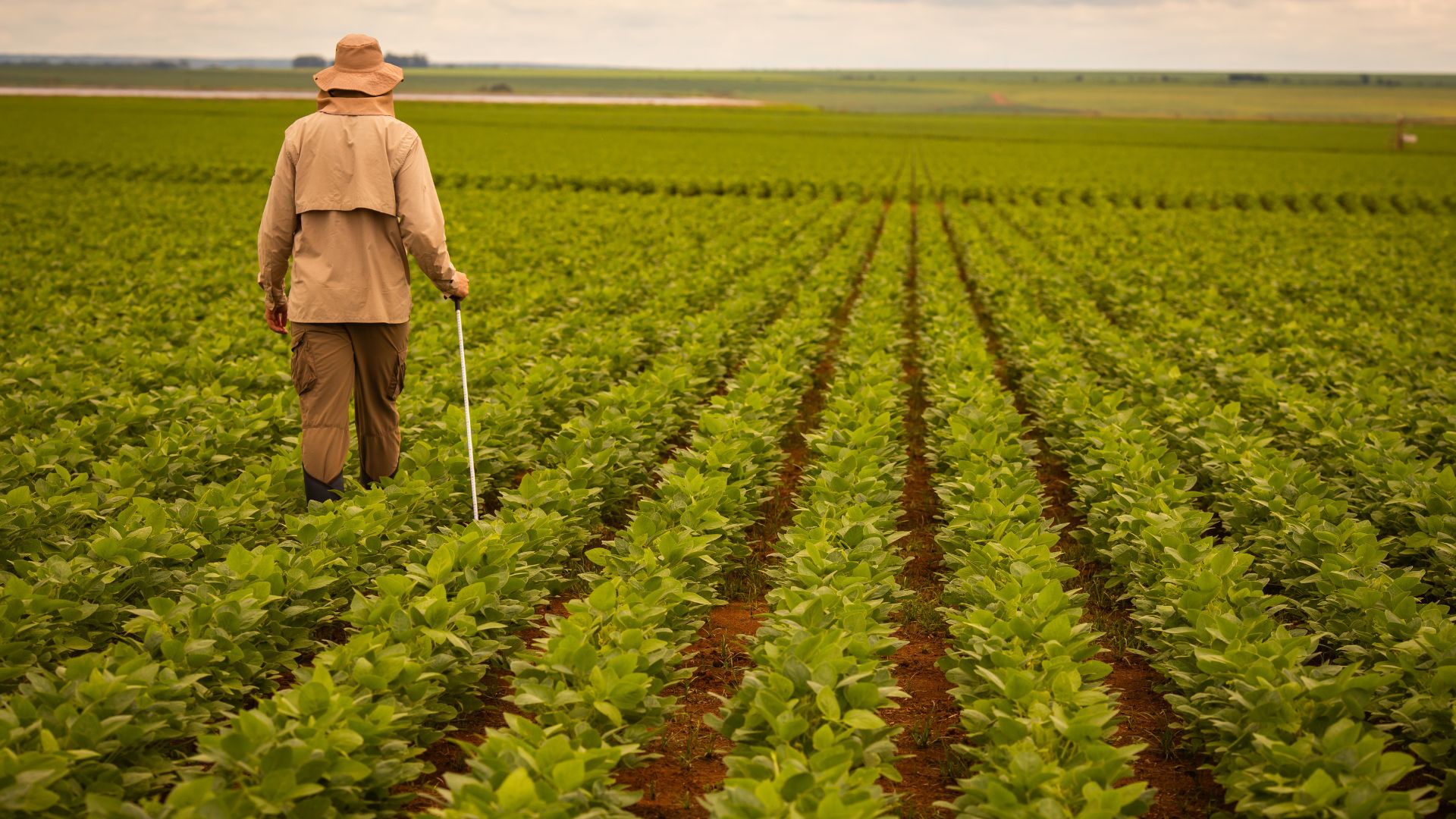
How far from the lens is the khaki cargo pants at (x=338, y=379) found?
5.22m

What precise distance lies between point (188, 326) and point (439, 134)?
4565 cm

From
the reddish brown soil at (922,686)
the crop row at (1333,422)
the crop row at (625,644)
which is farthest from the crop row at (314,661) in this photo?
the crop row at (1333,422)

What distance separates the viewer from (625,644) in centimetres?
367

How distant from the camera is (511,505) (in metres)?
5.41

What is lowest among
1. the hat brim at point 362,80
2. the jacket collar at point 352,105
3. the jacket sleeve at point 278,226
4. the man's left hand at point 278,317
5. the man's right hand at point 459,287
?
the man's left hand at point 278,317

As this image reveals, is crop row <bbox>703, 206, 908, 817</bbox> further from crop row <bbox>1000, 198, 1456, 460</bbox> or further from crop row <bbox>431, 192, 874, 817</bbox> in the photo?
crop row <bbox>1000, 198, 1456, 460</bbox>

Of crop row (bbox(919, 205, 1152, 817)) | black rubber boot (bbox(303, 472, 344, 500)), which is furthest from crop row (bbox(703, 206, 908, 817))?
black rubber boot (bbox(303, 472, 344, 500))

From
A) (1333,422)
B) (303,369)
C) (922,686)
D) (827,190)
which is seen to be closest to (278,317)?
(303,369)

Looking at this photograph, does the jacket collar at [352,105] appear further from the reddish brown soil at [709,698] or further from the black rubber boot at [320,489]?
the reddish brown soil at [709,698]

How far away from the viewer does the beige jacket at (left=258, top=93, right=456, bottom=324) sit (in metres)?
5.02

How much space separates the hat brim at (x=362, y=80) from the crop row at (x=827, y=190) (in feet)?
84.4

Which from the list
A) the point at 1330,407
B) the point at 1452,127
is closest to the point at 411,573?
the point at 1330,407

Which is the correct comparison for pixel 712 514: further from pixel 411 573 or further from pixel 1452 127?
pixel 1452 127

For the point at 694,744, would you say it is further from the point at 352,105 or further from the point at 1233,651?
the point at 352,105
